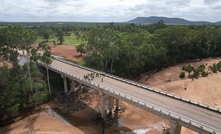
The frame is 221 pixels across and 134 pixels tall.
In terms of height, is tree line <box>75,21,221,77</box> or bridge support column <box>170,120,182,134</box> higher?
tree line <box>75,21,221,77</box>

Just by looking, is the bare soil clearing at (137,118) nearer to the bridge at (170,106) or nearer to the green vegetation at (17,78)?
the green vegetation at (17,78)

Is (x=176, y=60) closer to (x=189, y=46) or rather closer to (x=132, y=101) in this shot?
(x=189, y=46)

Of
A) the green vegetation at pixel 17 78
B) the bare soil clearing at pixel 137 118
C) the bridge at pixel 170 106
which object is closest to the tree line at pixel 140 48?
the bare soil clearing at pixel 137 118

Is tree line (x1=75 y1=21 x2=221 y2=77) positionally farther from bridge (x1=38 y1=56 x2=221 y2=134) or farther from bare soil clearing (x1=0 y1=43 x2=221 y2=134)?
bridge (x1=38 y1=56 x2=221 y2=134)

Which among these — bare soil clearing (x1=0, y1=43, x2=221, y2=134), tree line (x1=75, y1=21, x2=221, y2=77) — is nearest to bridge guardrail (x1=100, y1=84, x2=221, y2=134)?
bare soil clearing (x1=0, y1=43, x2=221, y2=134)

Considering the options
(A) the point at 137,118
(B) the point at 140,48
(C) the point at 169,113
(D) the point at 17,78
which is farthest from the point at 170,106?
(D) the point at 17,78

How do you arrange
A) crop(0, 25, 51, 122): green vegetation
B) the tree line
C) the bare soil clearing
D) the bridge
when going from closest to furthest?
the bridge
the bare soil clearing
crop(0, 25, 51, 122): green vegetation
the tree line

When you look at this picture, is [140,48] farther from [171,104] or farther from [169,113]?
[169,113]

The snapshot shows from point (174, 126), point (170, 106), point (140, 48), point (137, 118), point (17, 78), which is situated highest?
point (140, 48)

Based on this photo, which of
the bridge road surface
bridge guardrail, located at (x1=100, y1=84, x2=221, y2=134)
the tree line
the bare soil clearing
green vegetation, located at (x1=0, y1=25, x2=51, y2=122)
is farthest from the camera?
the tree line
